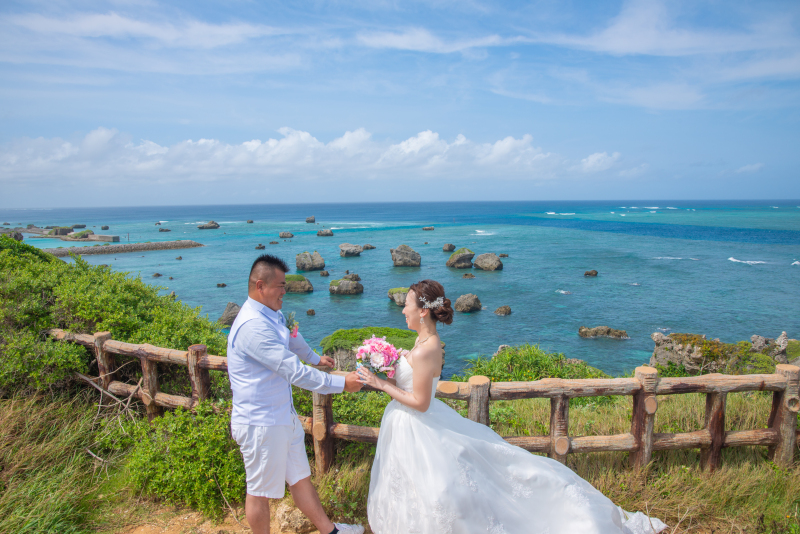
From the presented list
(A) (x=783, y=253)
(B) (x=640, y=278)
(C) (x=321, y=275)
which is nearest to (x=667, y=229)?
(A) (x=783, y=253)

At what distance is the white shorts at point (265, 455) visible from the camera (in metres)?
3.89

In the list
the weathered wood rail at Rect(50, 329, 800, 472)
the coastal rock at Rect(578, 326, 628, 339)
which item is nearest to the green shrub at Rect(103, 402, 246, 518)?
the weathered wood rail at Rect(50, 329, 800, 472)

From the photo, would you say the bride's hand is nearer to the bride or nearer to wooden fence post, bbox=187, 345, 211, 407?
the bride

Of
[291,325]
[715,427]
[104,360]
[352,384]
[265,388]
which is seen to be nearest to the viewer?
[265,388]

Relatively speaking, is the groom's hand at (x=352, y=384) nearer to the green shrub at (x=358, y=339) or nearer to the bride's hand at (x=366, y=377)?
the bride's hand at (x=366, y=377)

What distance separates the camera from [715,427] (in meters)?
5.35

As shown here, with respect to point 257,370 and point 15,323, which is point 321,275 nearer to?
point 15,323

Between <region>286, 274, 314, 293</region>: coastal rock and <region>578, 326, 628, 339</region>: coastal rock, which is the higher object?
<region>286, 274, 314, 293</region>: coastal rock

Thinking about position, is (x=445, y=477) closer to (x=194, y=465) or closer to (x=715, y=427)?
(x=194, y=465)

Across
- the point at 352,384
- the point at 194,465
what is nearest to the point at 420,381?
the point at 352,384

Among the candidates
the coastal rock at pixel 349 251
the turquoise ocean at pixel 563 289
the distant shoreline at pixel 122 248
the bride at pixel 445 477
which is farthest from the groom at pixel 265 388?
the distant shoreline at pixel 122 248

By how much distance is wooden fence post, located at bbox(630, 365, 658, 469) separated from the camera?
198 inches

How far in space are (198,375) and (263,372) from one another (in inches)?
81.5

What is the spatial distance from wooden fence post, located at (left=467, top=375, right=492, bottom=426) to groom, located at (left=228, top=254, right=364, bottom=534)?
1.50 m
